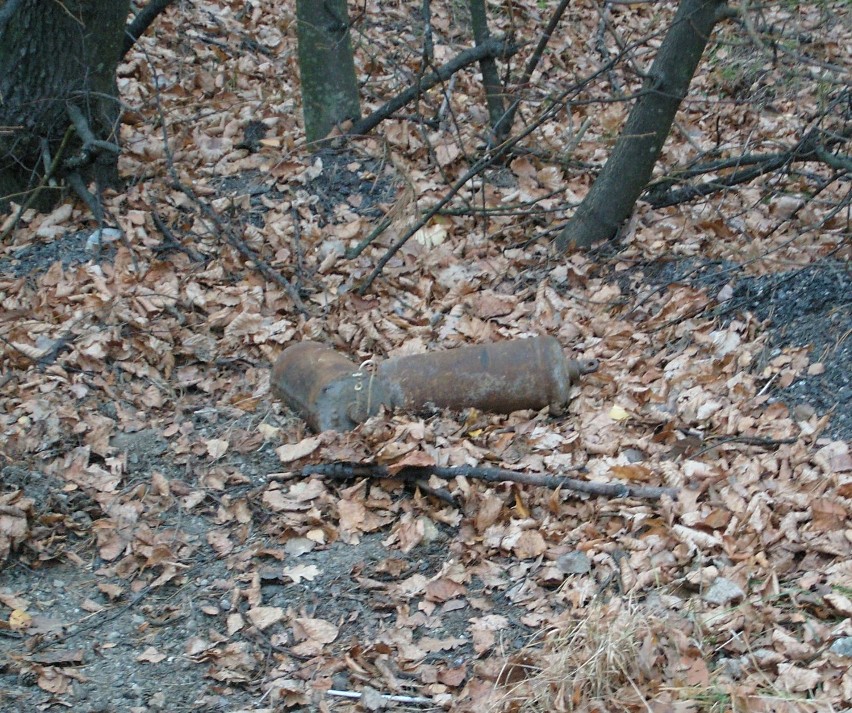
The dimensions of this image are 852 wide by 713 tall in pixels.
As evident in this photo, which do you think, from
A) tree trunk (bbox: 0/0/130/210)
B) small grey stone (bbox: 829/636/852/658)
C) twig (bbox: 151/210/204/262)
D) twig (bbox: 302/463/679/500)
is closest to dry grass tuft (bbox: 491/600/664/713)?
small grey stone (bbox: 829/636/852/658)

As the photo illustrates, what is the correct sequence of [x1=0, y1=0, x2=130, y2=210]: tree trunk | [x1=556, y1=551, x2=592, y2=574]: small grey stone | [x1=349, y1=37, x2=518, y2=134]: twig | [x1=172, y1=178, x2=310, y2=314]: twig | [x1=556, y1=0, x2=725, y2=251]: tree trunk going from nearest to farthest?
[x1=556, y1=551, x2=592, y2=574]: small grey stone → [x1=556, y1=0, x2=725, y2=251]: tree trunk → [x1=172, y1=178, x2=310, y2=314]: twig → [x1=0, y1=0, x2=130, y2=210]: tree trunk → [x1=349, y1=37, x2=518, y2=134]: twig

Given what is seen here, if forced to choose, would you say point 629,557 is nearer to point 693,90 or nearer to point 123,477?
point 123,477

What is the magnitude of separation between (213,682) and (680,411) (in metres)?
2.57

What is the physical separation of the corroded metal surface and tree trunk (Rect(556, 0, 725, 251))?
5.62 feet

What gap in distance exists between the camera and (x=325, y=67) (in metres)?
7.02

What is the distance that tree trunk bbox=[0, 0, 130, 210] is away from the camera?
6.11 m

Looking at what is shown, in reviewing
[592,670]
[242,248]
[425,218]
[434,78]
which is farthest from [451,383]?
[434,78]

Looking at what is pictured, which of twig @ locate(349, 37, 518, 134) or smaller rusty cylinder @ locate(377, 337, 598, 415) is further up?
twig @ locate(349, 37, 518, 134)

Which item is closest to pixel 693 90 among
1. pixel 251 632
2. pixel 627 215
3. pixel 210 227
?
pixel 627 215

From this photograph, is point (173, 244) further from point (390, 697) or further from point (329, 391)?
point (390, 697)

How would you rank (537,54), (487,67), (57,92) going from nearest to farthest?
(57,92) → (537,54) → (487,67)

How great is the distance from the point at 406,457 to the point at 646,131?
115 inches

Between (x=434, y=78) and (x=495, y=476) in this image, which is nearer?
(x=495, y=476)

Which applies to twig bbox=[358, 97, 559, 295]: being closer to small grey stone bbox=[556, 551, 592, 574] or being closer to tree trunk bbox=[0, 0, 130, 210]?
tree trunk bbox=[0, 0, 130, 210]
